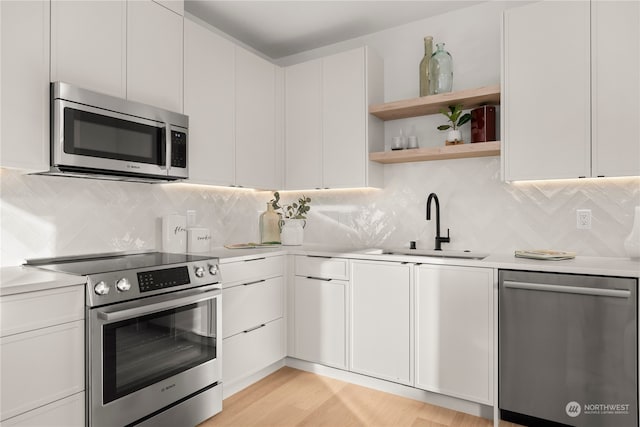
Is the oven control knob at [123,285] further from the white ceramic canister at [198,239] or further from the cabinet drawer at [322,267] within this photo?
the cabinet drawer at [322,267]

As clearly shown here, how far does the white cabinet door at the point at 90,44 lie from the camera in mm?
1934

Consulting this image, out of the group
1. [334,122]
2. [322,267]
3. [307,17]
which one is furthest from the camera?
[334,122]

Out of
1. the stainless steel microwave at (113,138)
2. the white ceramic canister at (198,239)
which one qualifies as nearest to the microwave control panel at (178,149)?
the stainless steel microwave at (113,138)

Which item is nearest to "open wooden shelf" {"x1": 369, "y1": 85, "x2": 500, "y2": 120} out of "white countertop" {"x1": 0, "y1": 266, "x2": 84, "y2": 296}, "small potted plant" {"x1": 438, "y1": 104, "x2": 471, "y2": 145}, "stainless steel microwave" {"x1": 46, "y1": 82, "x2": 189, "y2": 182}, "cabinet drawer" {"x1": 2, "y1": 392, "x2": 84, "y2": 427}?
"small potted plant" {"x1": 438, "y1": 104, "x2": 471, "y2": 145}

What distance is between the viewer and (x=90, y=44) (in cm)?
206

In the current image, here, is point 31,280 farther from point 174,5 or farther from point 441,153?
point 441,153

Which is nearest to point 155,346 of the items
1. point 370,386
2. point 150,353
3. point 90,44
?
point 150,353

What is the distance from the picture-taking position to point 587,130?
7.34 ft

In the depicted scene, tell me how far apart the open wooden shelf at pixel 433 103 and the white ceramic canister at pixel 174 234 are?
1.65 meters

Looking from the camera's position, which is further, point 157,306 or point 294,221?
point 294,221

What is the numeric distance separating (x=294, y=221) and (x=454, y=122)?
148cm

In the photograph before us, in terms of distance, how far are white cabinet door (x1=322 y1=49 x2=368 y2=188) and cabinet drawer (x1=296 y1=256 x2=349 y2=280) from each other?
25.2 inches

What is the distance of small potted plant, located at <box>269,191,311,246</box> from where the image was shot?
10.9 feet

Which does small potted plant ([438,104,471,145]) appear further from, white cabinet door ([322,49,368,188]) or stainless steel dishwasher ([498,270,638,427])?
stainless steel dishwasher ([498,270,638,427])
